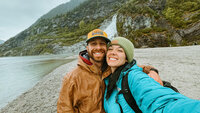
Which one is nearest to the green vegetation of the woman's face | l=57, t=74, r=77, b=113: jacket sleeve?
the woman's face

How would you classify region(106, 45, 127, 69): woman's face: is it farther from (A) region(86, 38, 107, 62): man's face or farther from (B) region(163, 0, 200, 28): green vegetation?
(B) region(163, 0, 200, 28): green vegetation

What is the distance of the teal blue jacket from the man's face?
75 cm

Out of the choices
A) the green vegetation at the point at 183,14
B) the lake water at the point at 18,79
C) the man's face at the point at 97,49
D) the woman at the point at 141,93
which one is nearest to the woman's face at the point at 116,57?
the woman at the point at 141,93

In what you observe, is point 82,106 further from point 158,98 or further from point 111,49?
point 158,98

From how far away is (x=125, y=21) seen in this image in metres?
33.3

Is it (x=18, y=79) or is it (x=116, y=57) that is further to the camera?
(x=18, y=79)

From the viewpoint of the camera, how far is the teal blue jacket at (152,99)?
2.28ft

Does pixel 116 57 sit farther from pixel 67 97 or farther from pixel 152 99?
pixel 67 97

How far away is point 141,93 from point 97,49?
127cm

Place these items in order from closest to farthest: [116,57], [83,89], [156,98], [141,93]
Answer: [156,98], [141,93], [116,57], [83,89]

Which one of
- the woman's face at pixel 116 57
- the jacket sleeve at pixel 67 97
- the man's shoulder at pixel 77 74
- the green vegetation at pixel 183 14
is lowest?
the jacket sleeve at pixel 67 97

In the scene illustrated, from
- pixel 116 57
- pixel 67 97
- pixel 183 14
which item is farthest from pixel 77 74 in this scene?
pixel 183 14

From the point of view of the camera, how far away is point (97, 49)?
205 cm

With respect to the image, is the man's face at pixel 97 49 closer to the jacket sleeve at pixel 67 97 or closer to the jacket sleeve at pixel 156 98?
the jacket sleeve at pixel 67 97
